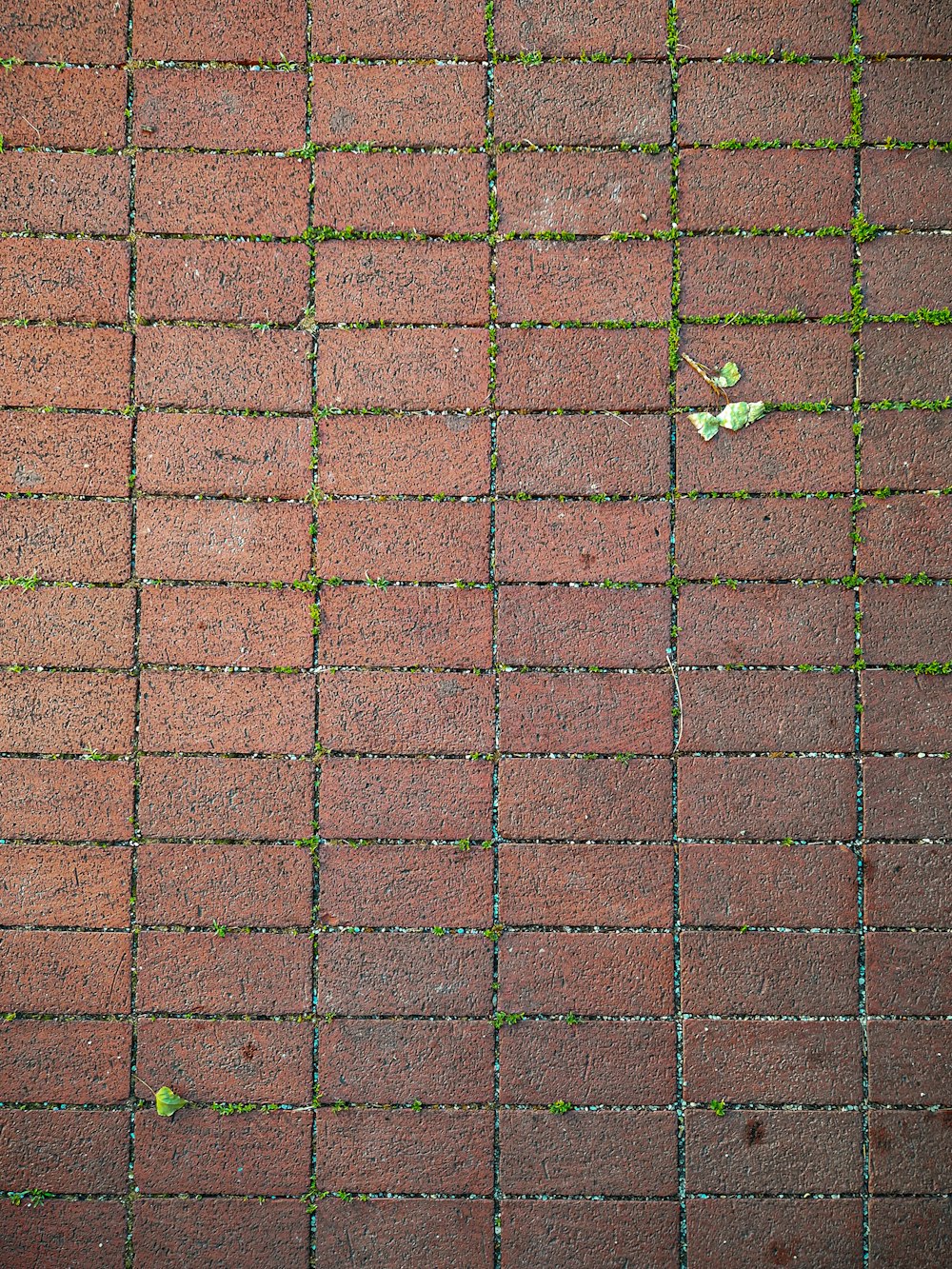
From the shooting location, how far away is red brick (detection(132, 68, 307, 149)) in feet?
8.40

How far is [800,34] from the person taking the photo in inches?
100

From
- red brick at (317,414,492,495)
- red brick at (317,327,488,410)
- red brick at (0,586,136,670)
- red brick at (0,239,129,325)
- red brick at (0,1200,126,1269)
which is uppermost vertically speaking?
red brick at (0,239,129,325)

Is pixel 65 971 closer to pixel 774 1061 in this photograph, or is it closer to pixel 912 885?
pixel 774 1061

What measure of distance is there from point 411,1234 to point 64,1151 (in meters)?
1.07

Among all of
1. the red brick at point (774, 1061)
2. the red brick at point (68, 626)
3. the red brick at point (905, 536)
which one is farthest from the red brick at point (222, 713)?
the red brick at point (905, 536)

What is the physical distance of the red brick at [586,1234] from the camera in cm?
251

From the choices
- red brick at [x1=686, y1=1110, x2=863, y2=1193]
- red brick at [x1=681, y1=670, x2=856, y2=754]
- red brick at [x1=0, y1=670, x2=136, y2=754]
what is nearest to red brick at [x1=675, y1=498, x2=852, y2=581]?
red brick at [x1=681, y1=670, x2=856, y2=754]

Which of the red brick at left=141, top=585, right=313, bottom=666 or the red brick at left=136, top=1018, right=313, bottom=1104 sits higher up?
the red brick at left=141, top=585, right=313, bottom=666

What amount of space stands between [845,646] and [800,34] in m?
1.84

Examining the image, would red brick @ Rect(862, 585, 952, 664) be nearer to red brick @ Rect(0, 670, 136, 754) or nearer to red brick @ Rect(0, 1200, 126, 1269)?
red brick @ Rect(0, 670, 136, 754)

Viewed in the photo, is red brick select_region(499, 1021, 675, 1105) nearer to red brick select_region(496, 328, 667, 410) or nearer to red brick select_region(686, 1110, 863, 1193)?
red brick select_region(686, 1110, 863, 1193)

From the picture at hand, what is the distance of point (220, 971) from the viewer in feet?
8.39

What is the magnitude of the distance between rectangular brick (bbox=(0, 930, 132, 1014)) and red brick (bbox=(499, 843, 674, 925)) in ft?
3.88

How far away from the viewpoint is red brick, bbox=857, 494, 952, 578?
2.54 m
